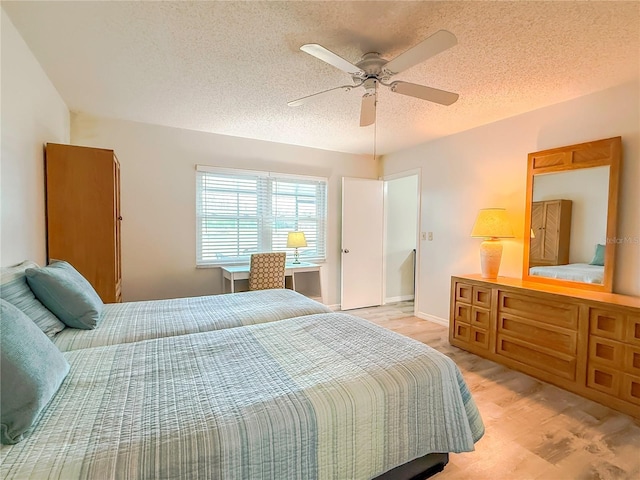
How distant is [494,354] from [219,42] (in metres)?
3.36

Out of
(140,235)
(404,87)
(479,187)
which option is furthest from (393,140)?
(140,235)

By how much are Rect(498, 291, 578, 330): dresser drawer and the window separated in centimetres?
253

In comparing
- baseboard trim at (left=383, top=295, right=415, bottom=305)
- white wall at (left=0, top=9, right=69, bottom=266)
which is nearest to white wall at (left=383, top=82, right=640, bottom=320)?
baseboard trim at (left=383, top=295, right=415, bottom=305)

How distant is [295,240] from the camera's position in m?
4.13

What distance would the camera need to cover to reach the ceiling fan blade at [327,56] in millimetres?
1558

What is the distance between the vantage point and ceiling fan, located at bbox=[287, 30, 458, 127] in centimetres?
154

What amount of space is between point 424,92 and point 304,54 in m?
0.83

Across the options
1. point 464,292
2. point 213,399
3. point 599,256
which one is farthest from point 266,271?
point 599,256

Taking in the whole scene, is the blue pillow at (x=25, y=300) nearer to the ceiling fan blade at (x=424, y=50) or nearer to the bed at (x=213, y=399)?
the bed at (x=213, y=399)

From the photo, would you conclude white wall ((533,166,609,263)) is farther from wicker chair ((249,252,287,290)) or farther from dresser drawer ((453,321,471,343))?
wicker chair ((249,252,287,290))

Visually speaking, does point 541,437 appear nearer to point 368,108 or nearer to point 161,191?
point 368,108

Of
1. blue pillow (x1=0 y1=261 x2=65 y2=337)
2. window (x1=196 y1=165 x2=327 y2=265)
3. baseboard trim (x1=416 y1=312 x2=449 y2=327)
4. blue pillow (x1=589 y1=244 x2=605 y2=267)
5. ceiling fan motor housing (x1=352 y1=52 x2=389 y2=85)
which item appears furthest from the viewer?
baseboard trim (x1=416 y1=312 x2=449 y2=327)

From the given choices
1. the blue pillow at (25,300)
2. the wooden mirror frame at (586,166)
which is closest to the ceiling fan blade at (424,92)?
the wooden mirror frame at (586,166)

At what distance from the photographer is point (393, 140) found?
404cm
